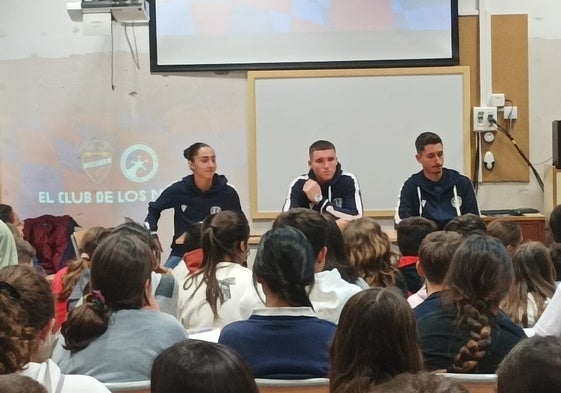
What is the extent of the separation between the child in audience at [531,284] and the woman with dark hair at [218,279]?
3.40ft

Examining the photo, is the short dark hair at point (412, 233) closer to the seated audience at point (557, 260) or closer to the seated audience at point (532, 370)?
the seated audience at point (557, 260)

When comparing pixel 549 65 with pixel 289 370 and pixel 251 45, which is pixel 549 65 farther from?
pixel 289 370

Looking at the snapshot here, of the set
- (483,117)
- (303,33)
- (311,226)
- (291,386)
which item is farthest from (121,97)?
(291,386)

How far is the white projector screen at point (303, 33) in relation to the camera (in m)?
6.75

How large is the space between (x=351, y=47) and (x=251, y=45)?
84 centimetres

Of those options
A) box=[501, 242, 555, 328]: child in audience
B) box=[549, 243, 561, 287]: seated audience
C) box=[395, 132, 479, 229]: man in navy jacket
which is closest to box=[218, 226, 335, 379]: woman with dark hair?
box=[501, 242, 555, 328]: child in audience

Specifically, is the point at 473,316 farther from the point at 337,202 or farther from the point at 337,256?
the point at 337,202

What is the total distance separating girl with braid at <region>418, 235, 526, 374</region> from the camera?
2287 millimetres

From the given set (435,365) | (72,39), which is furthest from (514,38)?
(435,365)

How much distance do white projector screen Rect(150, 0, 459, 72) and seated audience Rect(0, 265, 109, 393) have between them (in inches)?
189

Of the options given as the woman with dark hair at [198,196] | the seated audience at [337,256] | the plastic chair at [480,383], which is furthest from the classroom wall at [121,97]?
the plastic chair at [480,383]

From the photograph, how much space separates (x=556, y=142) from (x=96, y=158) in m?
3.85

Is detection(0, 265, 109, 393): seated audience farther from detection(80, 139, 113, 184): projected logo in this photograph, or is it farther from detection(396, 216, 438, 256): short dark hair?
detection(80, 139, 113, 184): projected logo

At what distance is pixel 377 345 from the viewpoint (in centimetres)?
177
